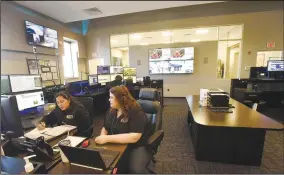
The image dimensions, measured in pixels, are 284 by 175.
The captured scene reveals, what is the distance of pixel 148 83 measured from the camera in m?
4.81

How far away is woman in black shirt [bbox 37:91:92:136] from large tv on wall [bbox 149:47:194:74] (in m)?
4.56

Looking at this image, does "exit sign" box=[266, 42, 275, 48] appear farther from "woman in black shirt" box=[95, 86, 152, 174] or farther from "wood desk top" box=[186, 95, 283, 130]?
"woman in black shirt" box=[95, 86, 152, 174]

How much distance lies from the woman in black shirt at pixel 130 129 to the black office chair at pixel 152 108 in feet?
0.73

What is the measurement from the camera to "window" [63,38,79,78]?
199 inches

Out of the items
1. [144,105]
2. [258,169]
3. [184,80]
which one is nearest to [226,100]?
[258,169]

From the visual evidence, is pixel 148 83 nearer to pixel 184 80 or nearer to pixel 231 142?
pixel 184 80

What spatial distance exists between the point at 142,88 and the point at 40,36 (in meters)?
3.25

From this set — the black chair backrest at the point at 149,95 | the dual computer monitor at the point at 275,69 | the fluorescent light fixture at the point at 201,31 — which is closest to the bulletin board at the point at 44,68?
the black chair backrest at the point at 149,95

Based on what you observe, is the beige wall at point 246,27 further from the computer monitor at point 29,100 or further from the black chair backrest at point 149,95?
the computer monitor at point 29,100

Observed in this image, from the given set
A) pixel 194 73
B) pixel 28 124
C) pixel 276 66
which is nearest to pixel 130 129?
pixel 28 124

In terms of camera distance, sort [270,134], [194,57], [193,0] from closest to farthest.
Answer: [193,0]
[270,134]
[194,57]

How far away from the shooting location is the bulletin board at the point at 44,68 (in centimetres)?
365

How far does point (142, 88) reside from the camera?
230cm

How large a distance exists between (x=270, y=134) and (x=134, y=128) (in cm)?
293
